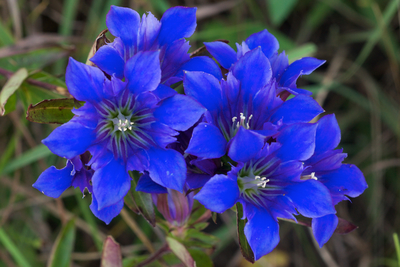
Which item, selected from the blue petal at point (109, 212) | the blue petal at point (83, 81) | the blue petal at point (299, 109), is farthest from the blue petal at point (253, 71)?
the blue petal at point (109, 212)

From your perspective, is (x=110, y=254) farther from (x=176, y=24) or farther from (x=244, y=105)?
(x=176, y=24)

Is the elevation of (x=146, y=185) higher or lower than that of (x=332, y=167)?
lower

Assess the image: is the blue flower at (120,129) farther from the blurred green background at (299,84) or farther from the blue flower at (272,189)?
the blurred green background at (299,84)

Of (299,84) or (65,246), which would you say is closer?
(65,246)

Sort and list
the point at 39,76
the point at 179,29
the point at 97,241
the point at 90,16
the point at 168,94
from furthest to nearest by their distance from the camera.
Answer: the point at 90,16 < the point at 97,241 < the point at 39,76 < the point at 179,29 < the point at 168,94

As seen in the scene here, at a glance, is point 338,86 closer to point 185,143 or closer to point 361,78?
point 361,78

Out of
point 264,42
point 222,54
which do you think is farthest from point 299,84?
point 222,54

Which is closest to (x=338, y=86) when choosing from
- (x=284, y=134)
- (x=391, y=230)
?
(x=391, y=230)
